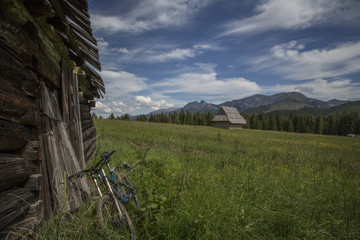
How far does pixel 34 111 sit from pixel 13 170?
88 cm

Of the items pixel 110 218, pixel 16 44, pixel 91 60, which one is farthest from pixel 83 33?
pixel 110 218

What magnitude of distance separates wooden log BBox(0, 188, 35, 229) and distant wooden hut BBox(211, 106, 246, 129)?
4076 cm

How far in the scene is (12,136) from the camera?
1977mm

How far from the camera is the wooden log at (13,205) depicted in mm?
1755

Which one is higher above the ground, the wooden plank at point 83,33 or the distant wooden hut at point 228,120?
the wooden plank at point 83,33

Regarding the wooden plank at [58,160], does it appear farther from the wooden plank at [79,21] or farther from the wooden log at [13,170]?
the wooden plank at [79,21]

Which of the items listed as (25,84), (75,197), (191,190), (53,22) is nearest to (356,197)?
(191,190)

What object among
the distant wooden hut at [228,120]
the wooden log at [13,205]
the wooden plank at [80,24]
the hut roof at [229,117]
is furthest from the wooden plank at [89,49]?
the hut roof at [229,117]

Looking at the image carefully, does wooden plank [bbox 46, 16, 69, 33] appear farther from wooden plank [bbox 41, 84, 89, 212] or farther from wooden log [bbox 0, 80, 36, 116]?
wooden log [bbox 0, 80, 36, 116]

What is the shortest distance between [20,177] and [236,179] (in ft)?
14.5

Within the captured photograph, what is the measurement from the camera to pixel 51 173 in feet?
8.98

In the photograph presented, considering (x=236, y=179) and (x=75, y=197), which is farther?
(x=236, y=179)

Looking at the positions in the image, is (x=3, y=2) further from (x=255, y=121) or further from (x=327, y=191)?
(x=255, y=121)

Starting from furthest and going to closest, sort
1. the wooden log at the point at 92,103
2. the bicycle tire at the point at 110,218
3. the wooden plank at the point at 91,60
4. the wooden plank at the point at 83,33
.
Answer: the wooden log at the point at 92,103, the wooden plank at the point at 91,60, the wooden plank at the point at 83,33, the bicycle tire at the point at 110,218
